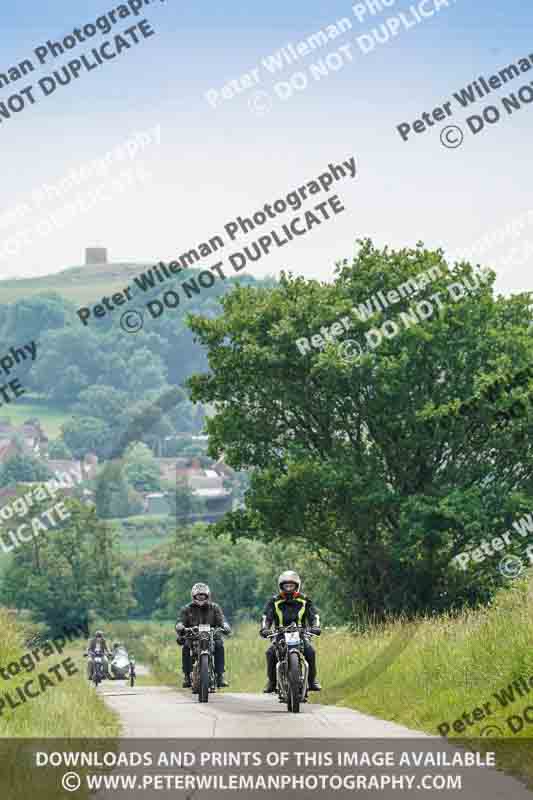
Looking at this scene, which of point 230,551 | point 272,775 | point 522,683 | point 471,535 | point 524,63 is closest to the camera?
point 272,775

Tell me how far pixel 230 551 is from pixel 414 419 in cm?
7919

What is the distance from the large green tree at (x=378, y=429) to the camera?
137ft

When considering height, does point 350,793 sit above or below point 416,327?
below

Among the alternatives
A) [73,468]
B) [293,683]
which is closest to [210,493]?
[73,468]

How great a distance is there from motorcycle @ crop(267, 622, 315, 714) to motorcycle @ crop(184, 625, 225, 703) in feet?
3.01

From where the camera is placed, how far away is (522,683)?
1508cm

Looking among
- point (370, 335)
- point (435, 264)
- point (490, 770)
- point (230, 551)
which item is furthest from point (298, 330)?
point (230, 551)

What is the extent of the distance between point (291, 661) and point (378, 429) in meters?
26.8

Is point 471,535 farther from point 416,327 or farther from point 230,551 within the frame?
point 230,551

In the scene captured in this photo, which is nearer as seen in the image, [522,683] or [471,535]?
[522,683]

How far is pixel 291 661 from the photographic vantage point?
16.9 meters

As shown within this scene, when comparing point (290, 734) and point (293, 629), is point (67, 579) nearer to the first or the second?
point (293, 629)

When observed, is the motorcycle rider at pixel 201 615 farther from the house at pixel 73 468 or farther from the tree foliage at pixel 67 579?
the house at pixel 73 468

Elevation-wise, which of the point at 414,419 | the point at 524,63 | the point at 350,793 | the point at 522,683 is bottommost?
the point at 350,793
